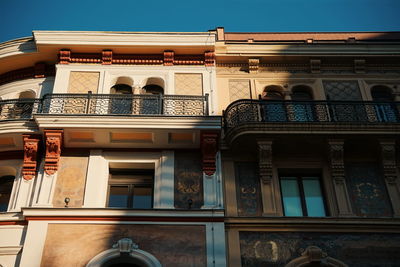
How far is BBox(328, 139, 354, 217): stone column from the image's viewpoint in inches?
573

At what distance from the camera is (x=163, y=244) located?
13227mm

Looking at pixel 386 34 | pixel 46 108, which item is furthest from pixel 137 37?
pixel 386 34

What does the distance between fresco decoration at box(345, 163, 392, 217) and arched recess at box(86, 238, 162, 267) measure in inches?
237

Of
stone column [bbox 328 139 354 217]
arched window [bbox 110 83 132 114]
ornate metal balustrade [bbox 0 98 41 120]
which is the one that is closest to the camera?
stone column [bbox 328 139 354 217]

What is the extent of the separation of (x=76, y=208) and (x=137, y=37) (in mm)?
6812

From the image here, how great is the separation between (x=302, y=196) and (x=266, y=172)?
127cm

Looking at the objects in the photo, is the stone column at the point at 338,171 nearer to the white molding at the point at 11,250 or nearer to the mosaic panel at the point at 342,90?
the mosaic panel at the point at 342,90

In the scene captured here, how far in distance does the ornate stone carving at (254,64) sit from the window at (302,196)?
4586 mm

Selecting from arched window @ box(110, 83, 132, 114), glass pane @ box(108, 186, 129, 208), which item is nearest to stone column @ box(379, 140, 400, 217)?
glass pane @ box(108, 186, 129, 208)

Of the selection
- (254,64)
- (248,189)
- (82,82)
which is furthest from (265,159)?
(82,82)

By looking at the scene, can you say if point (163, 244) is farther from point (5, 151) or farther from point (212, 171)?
point (5, 151)

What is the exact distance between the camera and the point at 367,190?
48.7ft

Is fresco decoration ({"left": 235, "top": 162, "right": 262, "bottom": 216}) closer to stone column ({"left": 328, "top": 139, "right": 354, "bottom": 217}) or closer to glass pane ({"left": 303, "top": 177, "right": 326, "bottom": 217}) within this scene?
glass pane ({"left": 303, "top": 177, "right": 326, "bottom": 217})

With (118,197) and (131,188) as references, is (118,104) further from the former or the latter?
(118,197)
